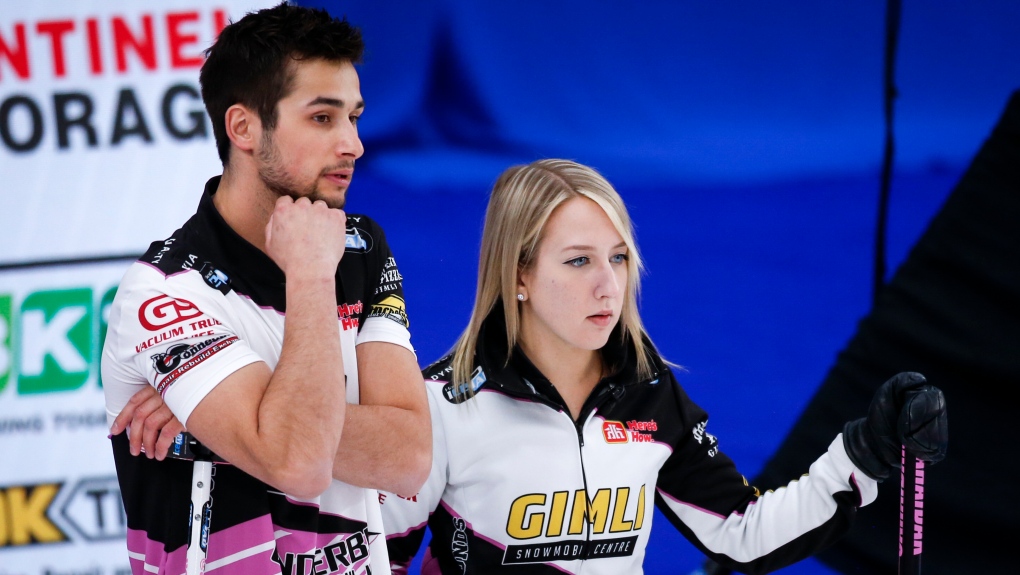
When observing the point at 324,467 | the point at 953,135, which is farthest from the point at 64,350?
the point at 953,135

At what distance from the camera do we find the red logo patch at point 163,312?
151 cm

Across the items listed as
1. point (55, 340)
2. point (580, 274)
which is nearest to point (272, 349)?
point (580, 274)

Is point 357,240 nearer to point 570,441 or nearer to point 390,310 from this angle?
point 390,310

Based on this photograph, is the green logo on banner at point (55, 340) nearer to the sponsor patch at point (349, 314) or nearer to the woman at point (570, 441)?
the woman at point (570, 441)

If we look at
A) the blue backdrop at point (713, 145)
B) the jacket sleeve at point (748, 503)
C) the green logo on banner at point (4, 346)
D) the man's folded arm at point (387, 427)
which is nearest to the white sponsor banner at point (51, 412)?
the green logo on banner at point (4, 346)

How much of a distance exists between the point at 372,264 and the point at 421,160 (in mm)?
1225

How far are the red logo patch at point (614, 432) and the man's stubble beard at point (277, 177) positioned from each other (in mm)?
687

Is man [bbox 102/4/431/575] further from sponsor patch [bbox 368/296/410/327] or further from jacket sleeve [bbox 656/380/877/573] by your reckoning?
jacket sleeve [bbox 656/380/877/573]

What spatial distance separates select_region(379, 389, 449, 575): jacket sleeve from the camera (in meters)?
1.96

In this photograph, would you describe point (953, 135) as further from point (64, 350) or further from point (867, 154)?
point (64, 350)

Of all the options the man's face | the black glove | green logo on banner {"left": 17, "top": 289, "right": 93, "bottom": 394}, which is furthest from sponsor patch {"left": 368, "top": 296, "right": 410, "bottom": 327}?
green logo on banner {"left": 17, "top": 289, "right": 93, "bottom": 394}

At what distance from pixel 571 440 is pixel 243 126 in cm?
80

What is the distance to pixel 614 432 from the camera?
2.02 meters

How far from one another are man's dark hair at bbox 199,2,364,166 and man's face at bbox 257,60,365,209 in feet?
0.05
